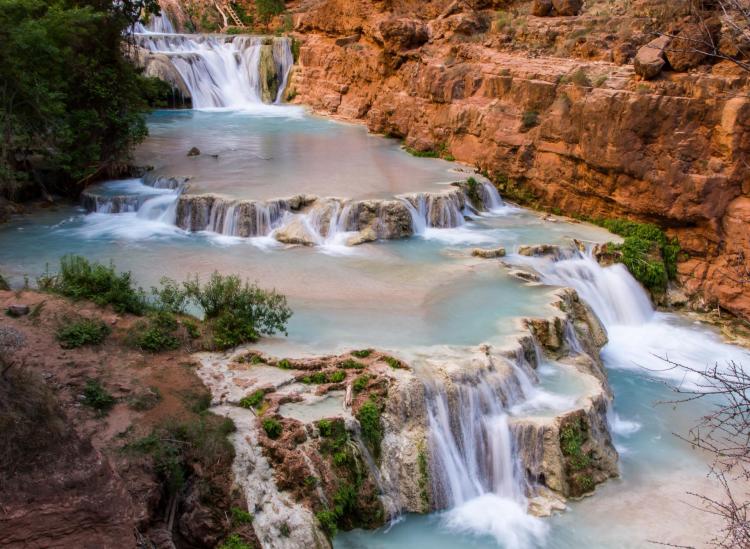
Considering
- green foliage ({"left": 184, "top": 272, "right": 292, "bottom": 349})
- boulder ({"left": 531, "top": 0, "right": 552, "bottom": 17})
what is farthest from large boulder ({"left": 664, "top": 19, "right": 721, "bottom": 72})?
green foliage ({"left": 184, "top": 272, "right": 292, "bottom": 349})

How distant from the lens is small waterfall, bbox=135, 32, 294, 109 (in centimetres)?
2962

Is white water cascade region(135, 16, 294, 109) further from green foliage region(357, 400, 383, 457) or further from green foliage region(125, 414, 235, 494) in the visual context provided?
green foliage region(125, 414, 235, 494)

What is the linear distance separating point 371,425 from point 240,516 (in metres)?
2.10

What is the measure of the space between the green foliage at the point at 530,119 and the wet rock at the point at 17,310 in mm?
13173

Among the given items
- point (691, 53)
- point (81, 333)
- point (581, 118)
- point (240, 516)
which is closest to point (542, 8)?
point (581, 118)

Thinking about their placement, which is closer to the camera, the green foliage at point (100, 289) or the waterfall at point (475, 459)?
the waterfall at point (475, 459)

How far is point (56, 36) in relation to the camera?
15.8 metres

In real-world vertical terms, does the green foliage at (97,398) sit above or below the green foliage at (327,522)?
above

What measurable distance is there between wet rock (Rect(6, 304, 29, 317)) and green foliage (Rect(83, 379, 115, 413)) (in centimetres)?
188

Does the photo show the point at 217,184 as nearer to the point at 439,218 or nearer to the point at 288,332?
the point at 439,218

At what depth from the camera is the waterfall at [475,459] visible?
356 inches

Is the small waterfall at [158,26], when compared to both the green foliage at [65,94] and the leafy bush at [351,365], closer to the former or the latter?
the green foliage at [65,94]

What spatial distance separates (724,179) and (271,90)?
68.6 feet

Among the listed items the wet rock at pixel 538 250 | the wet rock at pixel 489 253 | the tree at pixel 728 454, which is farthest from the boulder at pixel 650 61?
the tree at pixel 728 454
